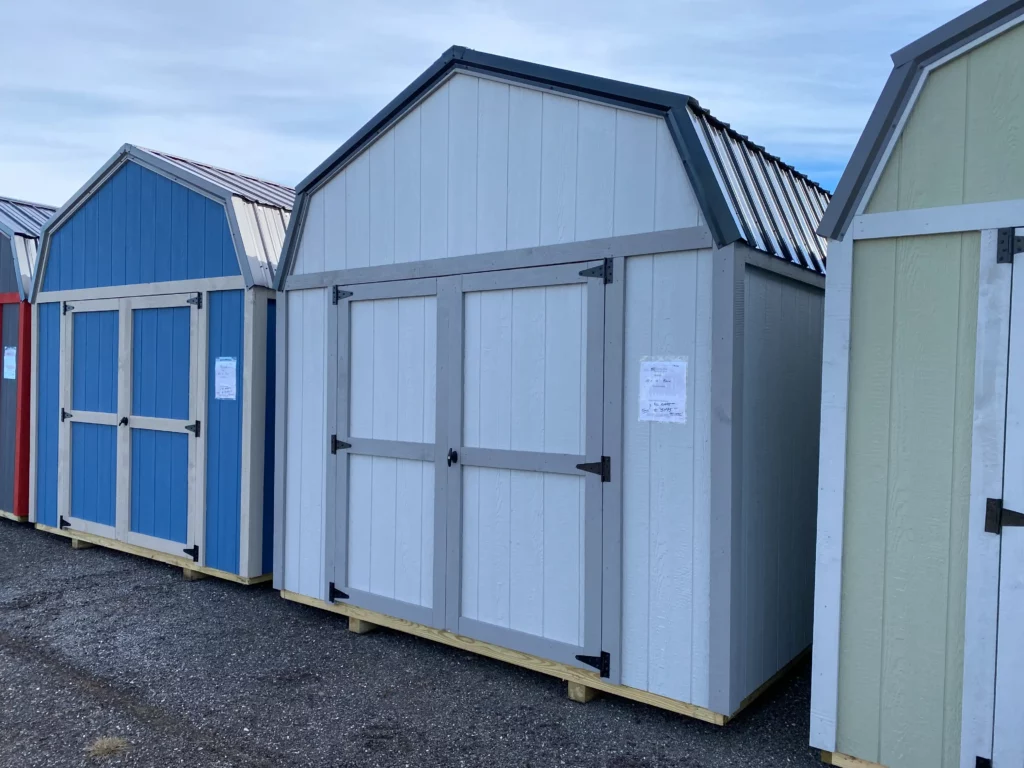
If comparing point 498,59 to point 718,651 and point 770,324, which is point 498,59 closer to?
point 770,324

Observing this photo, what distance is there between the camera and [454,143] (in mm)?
4098

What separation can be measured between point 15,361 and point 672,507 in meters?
6.45

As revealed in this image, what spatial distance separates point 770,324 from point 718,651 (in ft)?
4.80

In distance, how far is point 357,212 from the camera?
4.53 metres

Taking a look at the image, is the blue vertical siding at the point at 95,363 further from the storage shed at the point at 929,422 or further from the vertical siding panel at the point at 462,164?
the storage shed at the point at 929,422

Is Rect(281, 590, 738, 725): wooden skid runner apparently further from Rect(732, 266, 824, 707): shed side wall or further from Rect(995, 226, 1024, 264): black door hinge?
Rect(995, 226, 1024, 264): black door hinge

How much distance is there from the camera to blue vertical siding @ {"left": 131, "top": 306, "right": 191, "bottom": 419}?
555 centimetres

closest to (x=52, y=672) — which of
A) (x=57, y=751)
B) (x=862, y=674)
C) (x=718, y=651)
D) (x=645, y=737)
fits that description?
(x=57, y=751)

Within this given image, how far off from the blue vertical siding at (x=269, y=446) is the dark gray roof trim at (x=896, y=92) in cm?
367

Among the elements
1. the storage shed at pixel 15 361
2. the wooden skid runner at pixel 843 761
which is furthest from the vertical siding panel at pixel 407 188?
the storage shed at pixel 15 361

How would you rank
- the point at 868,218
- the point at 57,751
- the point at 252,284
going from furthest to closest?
the point at 252,284 < the point at 57,751 < the point at 868,218

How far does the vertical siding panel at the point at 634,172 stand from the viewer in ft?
11.2

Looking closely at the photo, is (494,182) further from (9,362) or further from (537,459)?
(9,362)

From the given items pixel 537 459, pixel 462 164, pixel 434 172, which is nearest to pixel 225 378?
pixel 434 172
